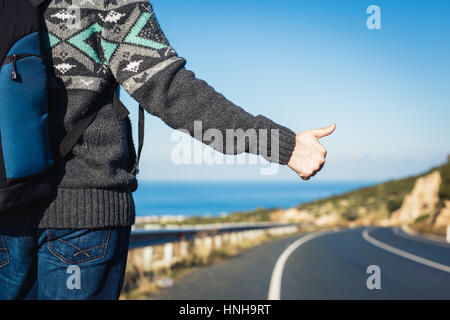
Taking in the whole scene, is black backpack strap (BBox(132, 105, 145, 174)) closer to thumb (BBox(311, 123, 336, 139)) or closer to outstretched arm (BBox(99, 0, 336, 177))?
outstretched arm (BBox(99, 0, 336, 177))

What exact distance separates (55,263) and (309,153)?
3.47 ft

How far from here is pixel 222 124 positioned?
2.09 meters

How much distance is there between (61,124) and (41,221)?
1.25 ft

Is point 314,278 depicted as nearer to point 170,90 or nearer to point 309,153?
point 309,153

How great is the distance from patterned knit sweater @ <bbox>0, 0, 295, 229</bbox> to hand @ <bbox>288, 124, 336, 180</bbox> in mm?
35

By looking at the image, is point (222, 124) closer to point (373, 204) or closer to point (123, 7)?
point (123, 7)

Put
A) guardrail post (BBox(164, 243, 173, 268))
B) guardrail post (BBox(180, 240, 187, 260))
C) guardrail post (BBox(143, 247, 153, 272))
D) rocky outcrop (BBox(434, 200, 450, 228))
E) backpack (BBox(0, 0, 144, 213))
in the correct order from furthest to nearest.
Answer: rocky outcrop (BBox(434, 200, 450, 228)) → guardrail post (BBox(180, 240, 187, 260)) → guardrail post (BBox(164, 243, 173, 268)) → guardrail post (BBox(143, 247, 153, 272)) → backpack (BBox(0, 0, 144, 213))

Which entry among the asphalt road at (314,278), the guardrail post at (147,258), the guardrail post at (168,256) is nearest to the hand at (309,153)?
the asphalt road at (314,278)

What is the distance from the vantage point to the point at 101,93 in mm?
2188

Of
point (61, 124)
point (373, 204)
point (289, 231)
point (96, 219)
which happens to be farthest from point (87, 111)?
point (373, 204)

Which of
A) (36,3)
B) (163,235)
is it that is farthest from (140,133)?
(163,235)

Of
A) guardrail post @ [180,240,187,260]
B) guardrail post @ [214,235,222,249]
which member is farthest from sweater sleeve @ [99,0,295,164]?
guardrail post @ [214,235,222,249]

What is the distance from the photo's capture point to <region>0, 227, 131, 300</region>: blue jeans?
2072 mm
